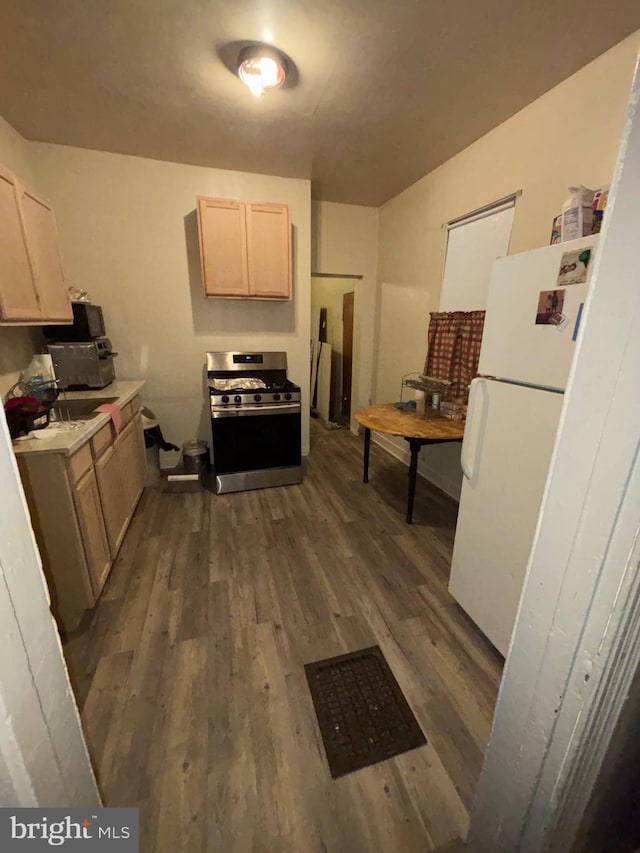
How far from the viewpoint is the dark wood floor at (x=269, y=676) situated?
3.43 feet

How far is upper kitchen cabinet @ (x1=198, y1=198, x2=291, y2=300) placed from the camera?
2.87 m

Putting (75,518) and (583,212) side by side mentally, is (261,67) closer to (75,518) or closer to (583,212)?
(583,212)

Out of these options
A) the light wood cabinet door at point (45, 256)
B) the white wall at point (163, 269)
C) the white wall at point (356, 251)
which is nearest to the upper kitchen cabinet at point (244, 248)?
the white wall at point (163, 269)

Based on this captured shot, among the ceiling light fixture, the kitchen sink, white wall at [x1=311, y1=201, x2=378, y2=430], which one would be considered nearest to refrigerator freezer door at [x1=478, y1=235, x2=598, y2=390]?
the ceiling light fixture

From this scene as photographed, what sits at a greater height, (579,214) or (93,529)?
(579,214)

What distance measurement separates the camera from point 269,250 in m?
3.03

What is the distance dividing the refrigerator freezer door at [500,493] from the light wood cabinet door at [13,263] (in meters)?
2.32

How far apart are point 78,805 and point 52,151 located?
12.7ft

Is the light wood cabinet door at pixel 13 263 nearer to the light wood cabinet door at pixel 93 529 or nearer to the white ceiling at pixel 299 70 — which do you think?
the white ceiling at pixel 299 70

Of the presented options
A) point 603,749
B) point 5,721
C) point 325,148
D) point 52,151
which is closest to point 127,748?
point 5,721

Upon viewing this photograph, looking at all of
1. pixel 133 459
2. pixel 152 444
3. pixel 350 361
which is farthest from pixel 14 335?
pixel 350 361

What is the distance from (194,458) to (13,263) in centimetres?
187

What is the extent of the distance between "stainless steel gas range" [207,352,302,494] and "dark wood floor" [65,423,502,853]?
1.62 ft

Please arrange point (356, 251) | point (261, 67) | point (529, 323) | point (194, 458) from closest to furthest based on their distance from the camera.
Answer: point (529, 323) < point (261, 67) < point (194, 458) < point (356, 251)
